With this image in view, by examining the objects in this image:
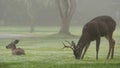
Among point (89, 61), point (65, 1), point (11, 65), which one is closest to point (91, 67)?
point (89, 61)

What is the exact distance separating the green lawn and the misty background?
16cm

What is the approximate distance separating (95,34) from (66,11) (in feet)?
5.94

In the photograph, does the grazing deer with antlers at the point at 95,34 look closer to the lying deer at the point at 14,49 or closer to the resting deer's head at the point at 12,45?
the lying deer at the point at 14,49

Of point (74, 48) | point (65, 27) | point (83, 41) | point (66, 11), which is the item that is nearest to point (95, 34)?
point (83, 41)

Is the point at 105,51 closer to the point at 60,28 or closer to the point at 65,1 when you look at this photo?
the point at 60,28

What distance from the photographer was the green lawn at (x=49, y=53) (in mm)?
8766

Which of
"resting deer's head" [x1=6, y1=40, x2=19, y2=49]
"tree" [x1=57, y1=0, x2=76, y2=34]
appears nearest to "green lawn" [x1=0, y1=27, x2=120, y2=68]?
"resting deer's head" [x1=6, y1=40, x2=19, y2=49]

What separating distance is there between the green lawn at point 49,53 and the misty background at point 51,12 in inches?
6.5

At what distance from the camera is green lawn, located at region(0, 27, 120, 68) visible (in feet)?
28.8

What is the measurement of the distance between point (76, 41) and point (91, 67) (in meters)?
0.86

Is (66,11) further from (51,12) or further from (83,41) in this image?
(83,41)

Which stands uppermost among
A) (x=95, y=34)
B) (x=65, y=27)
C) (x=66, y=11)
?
(x=95, y=34)

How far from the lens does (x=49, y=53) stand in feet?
30.4

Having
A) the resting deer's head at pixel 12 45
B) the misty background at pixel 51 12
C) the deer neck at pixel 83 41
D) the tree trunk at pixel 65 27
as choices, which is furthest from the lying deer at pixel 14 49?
the deer neck at pixel 83 41
